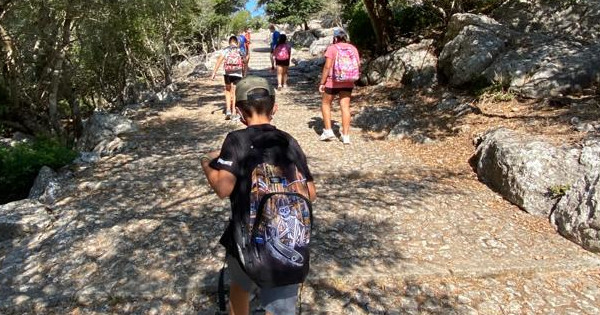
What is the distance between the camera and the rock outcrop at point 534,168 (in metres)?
4.74

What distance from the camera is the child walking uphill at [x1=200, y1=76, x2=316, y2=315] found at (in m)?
2.16

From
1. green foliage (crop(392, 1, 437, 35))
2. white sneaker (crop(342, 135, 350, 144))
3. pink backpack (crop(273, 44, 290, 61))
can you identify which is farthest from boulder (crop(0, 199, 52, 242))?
green foliage (crop(392, 1, 437, 35))

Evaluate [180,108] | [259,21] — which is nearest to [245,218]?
[180,108]

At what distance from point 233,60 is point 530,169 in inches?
236

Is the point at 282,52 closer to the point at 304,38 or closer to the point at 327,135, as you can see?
the point at 327,135

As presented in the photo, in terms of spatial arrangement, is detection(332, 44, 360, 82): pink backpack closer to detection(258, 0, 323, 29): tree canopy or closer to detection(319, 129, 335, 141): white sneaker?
detection(319, 129, 335, 141): white sneaker

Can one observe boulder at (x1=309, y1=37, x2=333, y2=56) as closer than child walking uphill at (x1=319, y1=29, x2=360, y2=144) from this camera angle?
No

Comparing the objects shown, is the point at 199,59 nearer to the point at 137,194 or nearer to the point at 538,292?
the point at 137,194

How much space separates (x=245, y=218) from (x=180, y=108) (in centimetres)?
1058

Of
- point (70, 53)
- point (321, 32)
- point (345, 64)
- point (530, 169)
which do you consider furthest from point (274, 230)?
point (321, 32)

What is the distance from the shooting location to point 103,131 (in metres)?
8.99

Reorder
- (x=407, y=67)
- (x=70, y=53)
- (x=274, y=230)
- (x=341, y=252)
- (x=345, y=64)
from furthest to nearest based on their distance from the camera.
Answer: (x=70, y=53), (x=407, y=67), (x=345, y=64), (x=341, y=252), (x=274, y=230)

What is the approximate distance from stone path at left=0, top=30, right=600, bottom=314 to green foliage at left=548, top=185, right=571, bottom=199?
0.32 metres

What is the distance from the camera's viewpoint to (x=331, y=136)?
800 cm
